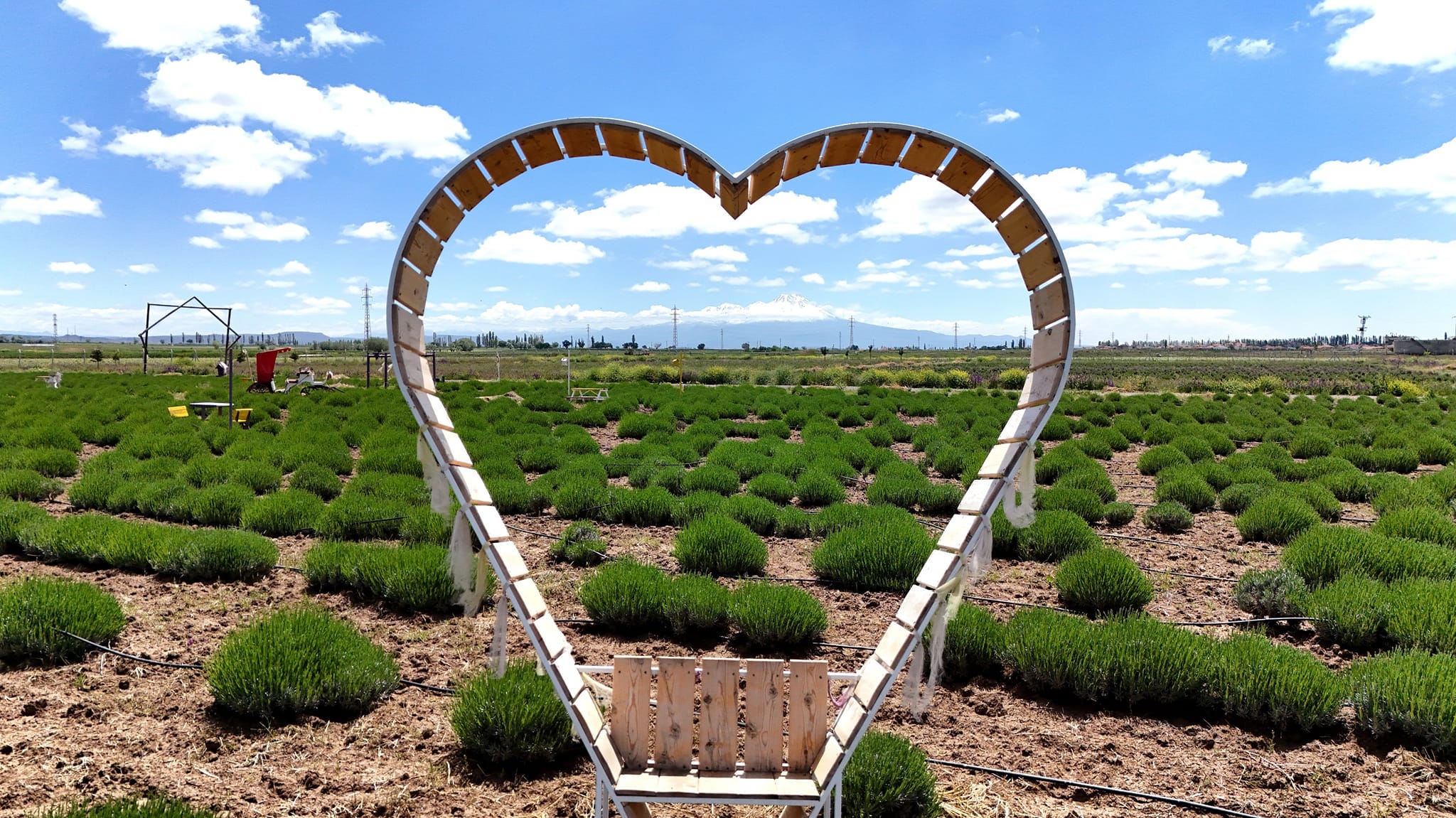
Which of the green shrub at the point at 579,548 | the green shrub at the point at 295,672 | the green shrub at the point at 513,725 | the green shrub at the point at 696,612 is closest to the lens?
the green shrub at the point at 513,725

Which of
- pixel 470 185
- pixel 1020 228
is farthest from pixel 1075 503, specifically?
pixel 470 185

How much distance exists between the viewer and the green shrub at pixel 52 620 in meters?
4.86

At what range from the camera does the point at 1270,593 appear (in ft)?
21.0

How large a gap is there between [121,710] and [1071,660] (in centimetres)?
555

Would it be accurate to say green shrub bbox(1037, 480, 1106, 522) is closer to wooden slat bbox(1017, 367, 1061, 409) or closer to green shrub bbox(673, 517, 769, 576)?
green shrub bbox(673, 517, 769, 576)

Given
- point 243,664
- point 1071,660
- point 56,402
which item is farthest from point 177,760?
point 56,402

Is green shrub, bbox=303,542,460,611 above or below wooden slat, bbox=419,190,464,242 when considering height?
below

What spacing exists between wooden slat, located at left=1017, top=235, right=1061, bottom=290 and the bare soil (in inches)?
94.8

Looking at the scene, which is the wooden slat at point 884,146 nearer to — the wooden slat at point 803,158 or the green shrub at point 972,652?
the wooden slat at point 803,158

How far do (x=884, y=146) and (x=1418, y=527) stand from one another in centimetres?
871

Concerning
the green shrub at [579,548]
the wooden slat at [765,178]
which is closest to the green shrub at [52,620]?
the green shrub at [579,548]

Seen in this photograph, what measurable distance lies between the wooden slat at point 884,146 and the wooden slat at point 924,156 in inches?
1.4

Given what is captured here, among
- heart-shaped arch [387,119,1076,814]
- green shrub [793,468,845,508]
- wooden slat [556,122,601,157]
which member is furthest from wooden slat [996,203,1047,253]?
green shrub [793,468,845,508]

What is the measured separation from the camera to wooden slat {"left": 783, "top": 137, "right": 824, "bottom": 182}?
9.55ft
